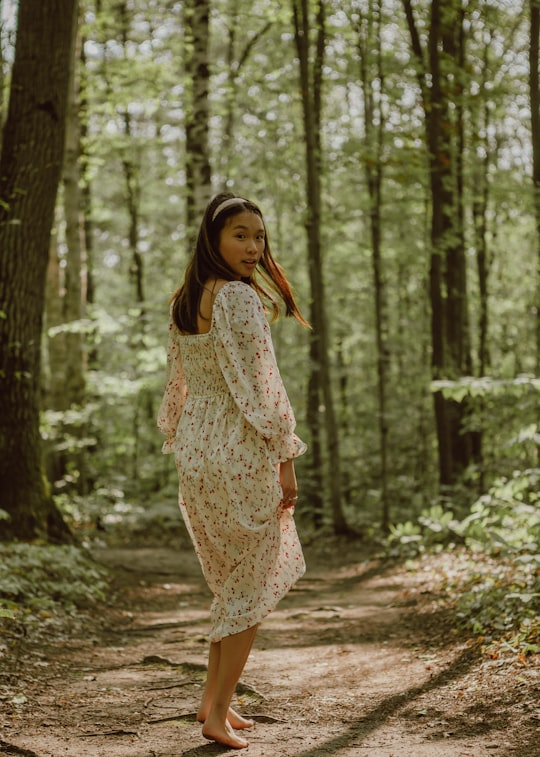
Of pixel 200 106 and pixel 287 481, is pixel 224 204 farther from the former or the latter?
pixel 200 106

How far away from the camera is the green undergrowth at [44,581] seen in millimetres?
6051

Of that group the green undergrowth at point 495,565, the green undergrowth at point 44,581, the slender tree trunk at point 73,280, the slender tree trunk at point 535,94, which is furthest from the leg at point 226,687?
the slender tree trunk at point 73,280

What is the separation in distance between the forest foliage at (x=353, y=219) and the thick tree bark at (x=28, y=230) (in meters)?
0.44

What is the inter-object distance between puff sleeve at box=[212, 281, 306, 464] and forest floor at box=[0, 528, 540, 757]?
1.31m

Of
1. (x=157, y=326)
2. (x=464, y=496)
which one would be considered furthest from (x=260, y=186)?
(x=464, y=496)

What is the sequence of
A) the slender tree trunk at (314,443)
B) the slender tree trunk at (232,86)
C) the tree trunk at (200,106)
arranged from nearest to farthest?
the tree trunk at (200,106) → the slender tree trunk at (232,86) → the slender tree trunk at (314,443)

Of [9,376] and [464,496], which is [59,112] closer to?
[9,376]

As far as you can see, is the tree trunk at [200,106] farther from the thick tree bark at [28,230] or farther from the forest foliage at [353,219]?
the thick tree bark at [28,230]

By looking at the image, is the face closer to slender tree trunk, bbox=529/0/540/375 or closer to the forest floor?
the forest floor

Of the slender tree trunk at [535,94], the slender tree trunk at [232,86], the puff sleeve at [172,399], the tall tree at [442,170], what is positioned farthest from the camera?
the slender tree trunk at [232,86]

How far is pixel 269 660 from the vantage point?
17.3ft

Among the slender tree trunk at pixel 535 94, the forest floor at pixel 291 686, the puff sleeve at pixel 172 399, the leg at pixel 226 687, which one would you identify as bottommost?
the forest floor at pixel 291 686

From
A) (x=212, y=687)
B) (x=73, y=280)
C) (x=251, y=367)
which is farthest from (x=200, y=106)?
(x=212, y=687)

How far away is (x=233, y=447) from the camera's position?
3.51m
